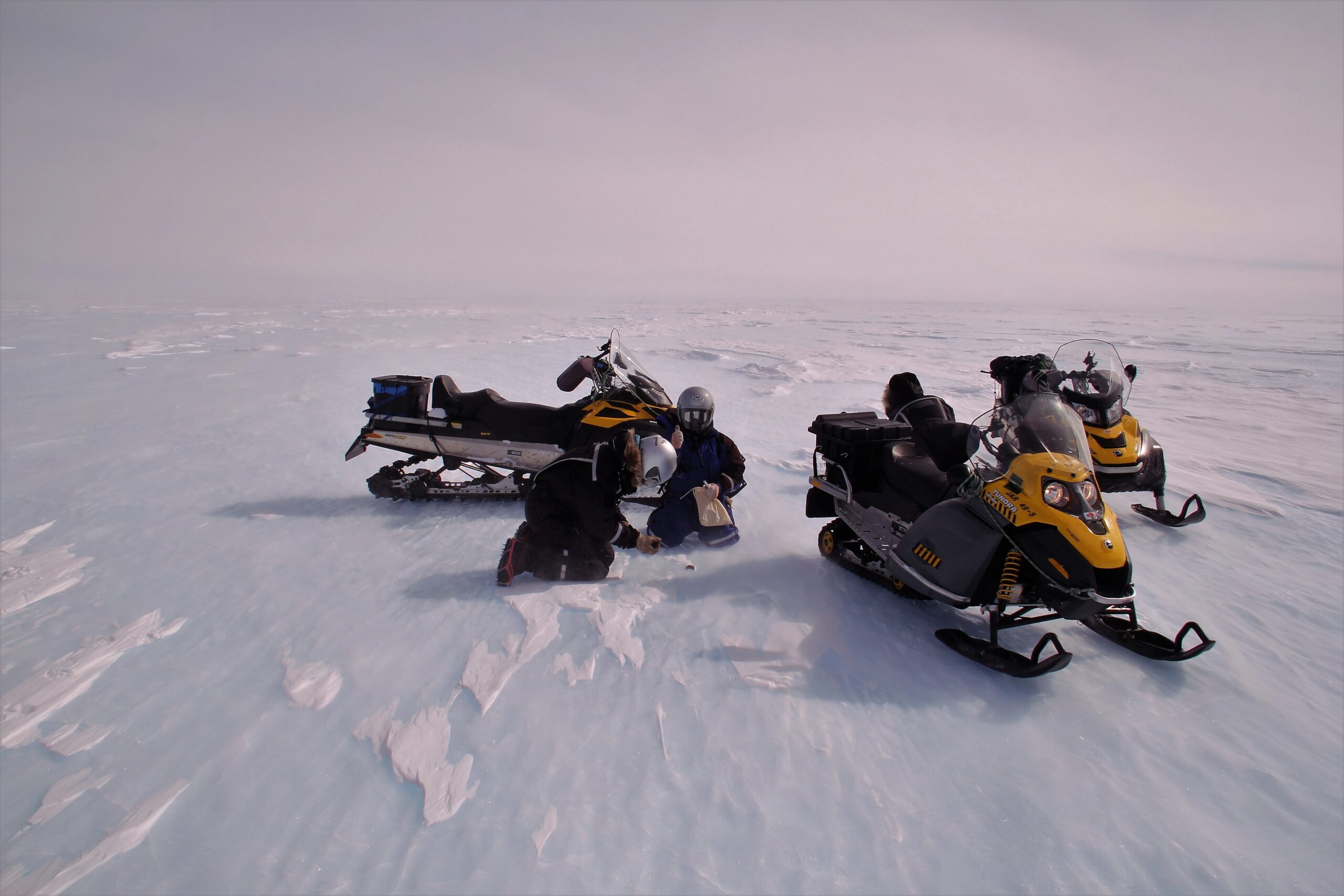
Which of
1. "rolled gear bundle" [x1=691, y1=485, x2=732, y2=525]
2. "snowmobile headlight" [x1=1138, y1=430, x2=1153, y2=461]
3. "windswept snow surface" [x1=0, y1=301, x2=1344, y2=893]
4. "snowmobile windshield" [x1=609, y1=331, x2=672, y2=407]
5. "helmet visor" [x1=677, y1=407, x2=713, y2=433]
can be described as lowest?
A: "windswept snow surface" [x1=0, y1=301, x2=1344, y2=893]

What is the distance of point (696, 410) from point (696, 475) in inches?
19.3

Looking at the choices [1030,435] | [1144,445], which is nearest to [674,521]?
[1030,435]

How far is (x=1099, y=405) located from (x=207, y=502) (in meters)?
7.66

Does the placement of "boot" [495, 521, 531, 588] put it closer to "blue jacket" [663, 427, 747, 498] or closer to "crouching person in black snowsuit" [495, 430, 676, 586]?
"crouching person in black snowsuit" [495, 430, 676, 586]

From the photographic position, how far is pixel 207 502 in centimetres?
478

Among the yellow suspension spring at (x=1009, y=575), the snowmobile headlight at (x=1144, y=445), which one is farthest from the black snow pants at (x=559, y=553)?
the snowmobile headlight at (x=1144, y=445)

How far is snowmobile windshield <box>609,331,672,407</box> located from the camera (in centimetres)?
469

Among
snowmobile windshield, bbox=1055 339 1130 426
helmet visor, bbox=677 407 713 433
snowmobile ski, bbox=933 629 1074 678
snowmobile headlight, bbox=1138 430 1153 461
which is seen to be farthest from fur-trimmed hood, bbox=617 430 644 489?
snowmobile headlight, bbox=1138 430 1153 461

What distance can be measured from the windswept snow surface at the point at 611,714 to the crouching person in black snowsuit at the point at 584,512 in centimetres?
18

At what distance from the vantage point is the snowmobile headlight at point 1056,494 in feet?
8.11

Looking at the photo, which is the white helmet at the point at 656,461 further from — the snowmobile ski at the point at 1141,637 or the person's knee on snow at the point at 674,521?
the snowmobile ski at the point at 1141,637

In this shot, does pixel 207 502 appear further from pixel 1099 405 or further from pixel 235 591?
pixel 1099 405

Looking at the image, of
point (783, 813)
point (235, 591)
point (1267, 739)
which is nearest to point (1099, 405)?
point (1267, 739)

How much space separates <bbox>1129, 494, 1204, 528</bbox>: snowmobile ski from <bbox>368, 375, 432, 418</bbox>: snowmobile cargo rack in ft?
20.9
